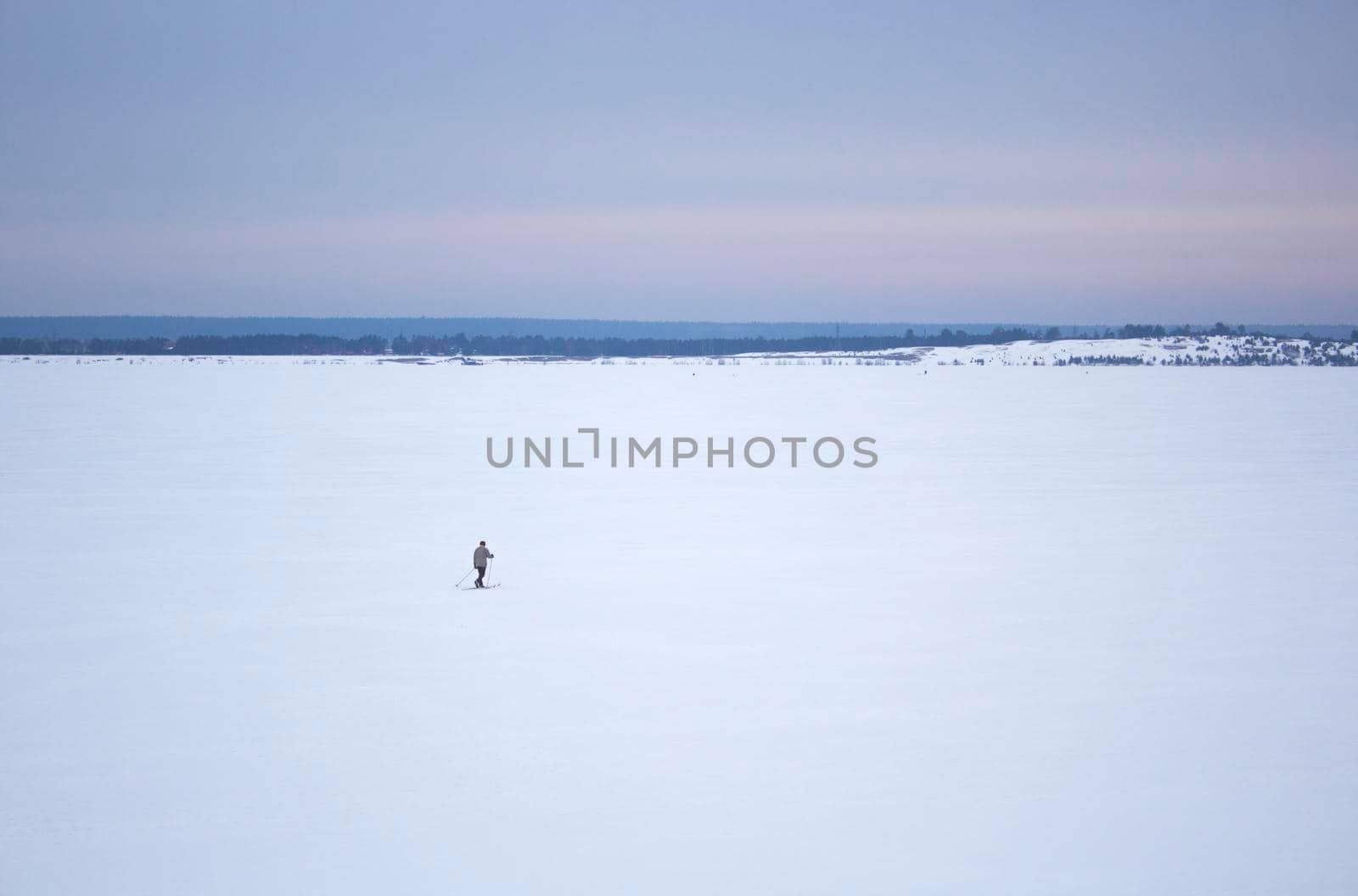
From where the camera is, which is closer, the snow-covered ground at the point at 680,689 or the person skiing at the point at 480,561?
the snow-covered ground at the point at 680,689

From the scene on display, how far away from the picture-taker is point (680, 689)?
743 cm

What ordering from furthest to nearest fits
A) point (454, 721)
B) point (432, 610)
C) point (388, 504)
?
point (388, 504) < point (432, 610) < point (454, 721)

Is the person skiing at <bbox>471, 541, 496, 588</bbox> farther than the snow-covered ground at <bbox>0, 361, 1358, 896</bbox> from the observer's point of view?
Yes

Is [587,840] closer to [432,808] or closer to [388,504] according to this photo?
[432,808]

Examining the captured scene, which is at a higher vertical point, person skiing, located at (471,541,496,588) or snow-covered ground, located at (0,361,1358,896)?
person skiing, located at (471,541,496,588)

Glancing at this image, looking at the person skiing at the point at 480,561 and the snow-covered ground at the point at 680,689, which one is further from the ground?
the person skiing at the point at 480,561

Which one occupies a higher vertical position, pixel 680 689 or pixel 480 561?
pixel 480 561

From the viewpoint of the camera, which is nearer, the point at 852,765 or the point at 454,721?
the point at 852,765

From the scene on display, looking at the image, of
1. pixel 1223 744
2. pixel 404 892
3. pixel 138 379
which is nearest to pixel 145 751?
pixel 404 892

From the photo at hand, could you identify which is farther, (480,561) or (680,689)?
(480,561)

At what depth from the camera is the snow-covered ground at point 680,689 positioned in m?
5.23

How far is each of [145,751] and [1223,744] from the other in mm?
5840

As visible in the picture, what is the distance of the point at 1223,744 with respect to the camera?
6.43 metres

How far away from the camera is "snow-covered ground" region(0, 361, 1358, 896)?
17.2 feet
